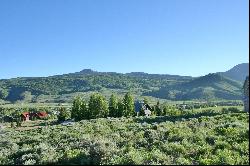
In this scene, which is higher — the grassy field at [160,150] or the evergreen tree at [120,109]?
the grassy field at [160,150]

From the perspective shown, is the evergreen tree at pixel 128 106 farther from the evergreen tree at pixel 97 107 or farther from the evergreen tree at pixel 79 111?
the evergreen tree at pixel 79 111

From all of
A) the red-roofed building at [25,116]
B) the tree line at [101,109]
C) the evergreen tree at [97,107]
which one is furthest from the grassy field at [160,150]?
the red-roofed building at [25,116]

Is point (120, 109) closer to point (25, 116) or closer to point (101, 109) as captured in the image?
point (101, 109)

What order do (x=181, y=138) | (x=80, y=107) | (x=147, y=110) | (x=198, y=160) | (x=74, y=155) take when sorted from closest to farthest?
(x=198, y=160) < (x=74, y=155) < (x=181, y=138) < (x=80, y=107) < (x=147, y=110)

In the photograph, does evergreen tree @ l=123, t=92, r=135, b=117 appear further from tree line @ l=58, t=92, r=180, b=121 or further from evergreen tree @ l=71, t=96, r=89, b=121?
evergreen tree @ l=71, t=96, r=89, b=121

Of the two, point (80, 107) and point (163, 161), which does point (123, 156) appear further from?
point (80, 107)

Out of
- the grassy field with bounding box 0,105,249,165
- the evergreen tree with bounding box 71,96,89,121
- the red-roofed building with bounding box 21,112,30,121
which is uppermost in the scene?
the grassy field with bounding box 0,105,249,165

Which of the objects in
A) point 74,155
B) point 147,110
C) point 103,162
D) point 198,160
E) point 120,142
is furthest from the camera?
point 147,110

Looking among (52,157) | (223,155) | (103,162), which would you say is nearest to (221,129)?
(223,155)

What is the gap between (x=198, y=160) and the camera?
23875mm

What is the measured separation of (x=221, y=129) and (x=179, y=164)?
9.70 meters

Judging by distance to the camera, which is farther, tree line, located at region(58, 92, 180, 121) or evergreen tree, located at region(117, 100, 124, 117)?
evergreen tree, located at region(117, 100, 124, 117)

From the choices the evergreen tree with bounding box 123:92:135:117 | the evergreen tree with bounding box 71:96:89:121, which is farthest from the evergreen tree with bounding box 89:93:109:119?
the evergreen tree with bounding box 123:92:135:117

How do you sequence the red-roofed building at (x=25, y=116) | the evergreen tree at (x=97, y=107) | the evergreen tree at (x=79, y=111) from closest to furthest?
1. the evergreen tree at (x=97, y=107)
2. the evergreen tree at (x=79, y=111)
3. the red-roofed building at (x=25, y=116)
